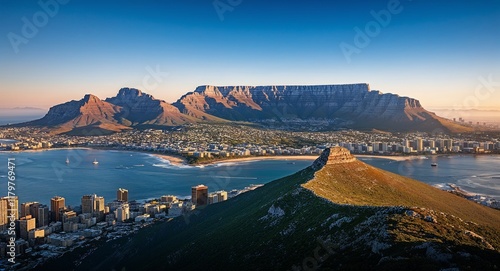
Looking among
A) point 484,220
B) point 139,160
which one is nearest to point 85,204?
point 484,220

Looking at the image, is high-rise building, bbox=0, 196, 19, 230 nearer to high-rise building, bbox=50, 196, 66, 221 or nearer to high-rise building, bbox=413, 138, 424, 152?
high-rise building, bbox=50, 196, 66, 221

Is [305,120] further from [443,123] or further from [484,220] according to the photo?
[484,220]

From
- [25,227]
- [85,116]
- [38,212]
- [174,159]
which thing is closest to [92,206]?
[38,212]

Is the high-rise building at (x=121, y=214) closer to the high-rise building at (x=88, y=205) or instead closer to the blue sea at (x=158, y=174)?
the high-rise building at (x=88, y=205)

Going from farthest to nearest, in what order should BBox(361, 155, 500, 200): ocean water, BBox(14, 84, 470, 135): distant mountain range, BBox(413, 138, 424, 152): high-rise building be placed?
BBox(14, 84, 470, 135): distant mountain range → BBox(413, 138, 424, 152): high-rise building → BBox(361, 155, 500, 200): ocean water

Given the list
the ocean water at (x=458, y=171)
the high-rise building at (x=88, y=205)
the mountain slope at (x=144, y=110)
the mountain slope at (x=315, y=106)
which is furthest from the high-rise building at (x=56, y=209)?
the mountain slope at (x=315, y=106)

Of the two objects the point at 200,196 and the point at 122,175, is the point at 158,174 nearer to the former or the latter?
the point at 122,175

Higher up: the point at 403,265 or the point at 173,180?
the point at 403,265

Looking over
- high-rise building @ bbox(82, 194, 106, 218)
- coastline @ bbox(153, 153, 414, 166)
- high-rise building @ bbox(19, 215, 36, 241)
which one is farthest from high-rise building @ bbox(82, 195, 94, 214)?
coastline @ bbox(153, 153, 414, 166)
